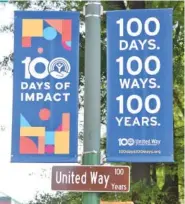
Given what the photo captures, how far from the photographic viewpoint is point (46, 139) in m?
6.46

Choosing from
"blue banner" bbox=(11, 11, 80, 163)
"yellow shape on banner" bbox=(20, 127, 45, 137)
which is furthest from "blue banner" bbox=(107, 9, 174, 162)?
"yellow shape on banner" bbox=(20, 127, 45, 137)

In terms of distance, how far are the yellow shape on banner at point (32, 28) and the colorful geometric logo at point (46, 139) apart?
96cm

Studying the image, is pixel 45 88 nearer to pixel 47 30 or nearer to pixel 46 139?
pixel 46 139

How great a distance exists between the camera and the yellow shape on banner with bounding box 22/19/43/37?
268 inches

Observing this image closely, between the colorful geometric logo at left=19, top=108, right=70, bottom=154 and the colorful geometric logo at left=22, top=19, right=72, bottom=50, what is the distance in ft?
2.88

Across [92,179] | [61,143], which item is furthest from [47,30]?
[92,179]

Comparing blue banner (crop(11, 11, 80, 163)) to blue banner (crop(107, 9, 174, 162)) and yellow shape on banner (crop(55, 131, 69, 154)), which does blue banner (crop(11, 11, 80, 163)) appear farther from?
blue banner (crop(107, 9, 174, 162))

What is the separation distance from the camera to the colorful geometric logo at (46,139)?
6.42 m

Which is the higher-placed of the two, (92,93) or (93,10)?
(93,10)

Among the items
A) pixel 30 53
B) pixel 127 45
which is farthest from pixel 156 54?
pixel 30 53

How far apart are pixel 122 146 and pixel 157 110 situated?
1.82 feet

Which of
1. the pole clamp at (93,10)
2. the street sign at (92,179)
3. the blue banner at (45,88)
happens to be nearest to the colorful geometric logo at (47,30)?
the blue banner at (45,88)

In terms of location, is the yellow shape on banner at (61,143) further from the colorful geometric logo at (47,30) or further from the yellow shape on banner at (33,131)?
the colorful geometric logo at (47,30)

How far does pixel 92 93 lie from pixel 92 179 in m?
0.93
